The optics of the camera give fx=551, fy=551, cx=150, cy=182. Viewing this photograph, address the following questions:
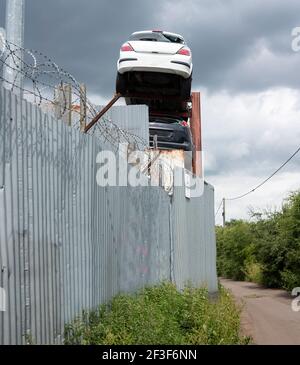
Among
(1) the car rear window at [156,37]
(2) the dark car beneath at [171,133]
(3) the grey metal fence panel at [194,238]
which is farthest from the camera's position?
(2) the dark car beneath at [171,133]

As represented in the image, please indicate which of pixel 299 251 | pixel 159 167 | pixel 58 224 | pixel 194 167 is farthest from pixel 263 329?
pixel 299 251

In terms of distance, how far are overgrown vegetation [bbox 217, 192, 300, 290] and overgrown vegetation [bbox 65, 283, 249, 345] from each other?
11861 millimetres

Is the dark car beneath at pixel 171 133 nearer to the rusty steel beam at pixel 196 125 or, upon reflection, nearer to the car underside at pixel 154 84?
the car underside at pixel 154 84

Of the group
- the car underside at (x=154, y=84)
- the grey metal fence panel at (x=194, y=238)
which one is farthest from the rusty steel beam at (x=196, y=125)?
the car underside at (x=154, y=84)

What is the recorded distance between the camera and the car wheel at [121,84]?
45.9 ft

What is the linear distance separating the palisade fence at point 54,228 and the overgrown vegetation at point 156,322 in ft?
0.54

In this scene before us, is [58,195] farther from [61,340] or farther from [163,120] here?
[163,120]

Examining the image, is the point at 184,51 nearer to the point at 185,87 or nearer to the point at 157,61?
the point at 157,61

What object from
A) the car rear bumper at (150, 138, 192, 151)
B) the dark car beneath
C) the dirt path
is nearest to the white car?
the dark car beneath

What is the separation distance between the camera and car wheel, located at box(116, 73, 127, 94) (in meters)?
14.0

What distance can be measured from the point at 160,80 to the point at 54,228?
376 inches

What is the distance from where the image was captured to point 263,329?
11.6m

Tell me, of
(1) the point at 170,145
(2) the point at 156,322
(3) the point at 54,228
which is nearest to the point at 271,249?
(1) the point at 170,145

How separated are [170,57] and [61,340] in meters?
9.11
